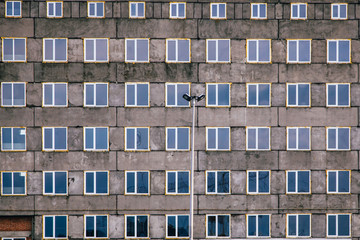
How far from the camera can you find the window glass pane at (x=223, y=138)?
19844 millimetres

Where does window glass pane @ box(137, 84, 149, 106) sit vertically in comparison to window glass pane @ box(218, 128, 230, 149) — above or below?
above

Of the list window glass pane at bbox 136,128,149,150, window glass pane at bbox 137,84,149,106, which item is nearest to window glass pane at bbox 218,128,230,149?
window glass pane at bbox 136,128,149,150

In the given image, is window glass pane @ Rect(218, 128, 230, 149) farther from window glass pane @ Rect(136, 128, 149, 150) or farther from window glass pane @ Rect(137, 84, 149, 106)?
window glass pane @ Rect(137, 84, 149, 106)

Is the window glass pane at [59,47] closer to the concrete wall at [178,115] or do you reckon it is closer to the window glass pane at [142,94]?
the concrete wall at [178,115]

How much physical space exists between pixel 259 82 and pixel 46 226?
17.2m

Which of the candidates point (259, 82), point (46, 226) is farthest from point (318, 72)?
point (46, 226)

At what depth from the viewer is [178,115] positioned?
19.8 m

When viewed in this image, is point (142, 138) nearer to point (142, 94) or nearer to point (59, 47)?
point (142, 94)

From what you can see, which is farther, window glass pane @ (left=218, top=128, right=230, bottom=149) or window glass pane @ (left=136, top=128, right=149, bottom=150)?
window glass pane @ (left=218, top=128, right=230, bottom=149)

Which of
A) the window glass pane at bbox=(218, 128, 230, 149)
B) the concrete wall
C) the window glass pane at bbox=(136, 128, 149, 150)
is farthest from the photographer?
the window glass pane at bbox=(218, 128, 230, 149)

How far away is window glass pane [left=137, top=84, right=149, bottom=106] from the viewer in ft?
64.8

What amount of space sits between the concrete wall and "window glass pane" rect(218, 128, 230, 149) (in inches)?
16.0

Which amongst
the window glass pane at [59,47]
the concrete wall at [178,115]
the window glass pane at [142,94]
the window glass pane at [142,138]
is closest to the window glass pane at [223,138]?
the concrete wall at [178,115]

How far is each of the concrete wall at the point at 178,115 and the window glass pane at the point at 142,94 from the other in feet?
1.34
